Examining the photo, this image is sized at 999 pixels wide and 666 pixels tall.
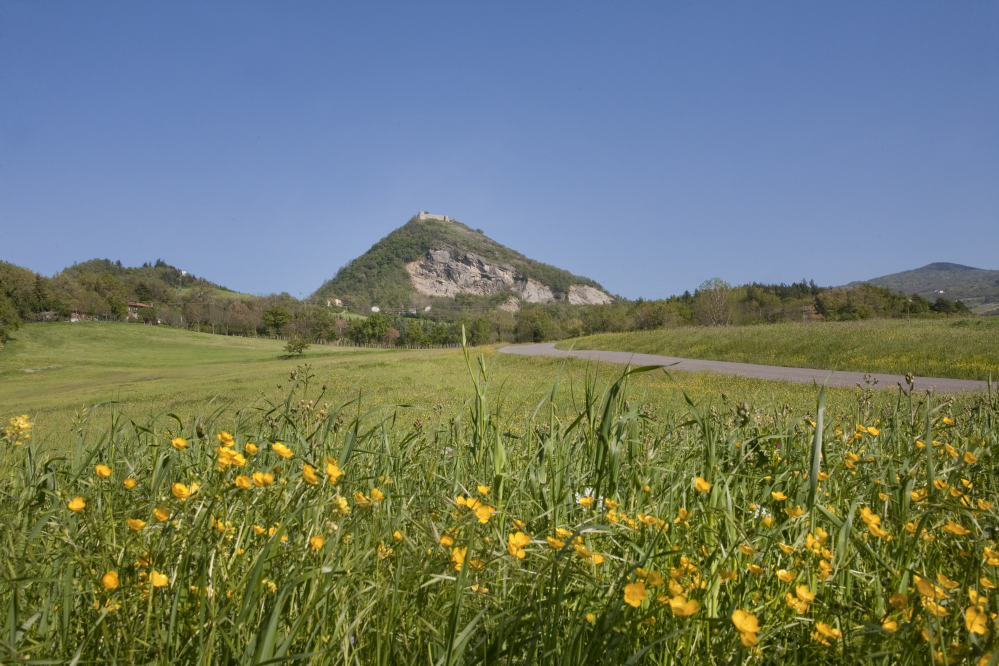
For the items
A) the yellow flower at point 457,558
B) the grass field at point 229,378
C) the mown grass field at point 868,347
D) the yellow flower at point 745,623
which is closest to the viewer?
the yellow flower at point 745,623

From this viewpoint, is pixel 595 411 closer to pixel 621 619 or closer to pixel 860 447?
pixel 621 619

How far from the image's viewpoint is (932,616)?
99 centimetres

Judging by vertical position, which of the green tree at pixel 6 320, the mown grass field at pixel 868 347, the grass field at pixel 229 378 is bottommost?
the grass field at pixel 229 378

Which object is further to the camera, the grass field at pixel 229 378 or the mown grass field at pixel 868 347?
the mown grass field at pixel 868 347

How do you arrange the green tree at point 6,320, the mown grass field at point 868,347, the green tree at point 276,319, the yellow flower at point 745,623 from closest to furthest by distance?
1. the yellow flower at point 745,623
2. the mown grass field at point 868,347
3. the green tree at point 6,320
4. the green tree at point 276,319

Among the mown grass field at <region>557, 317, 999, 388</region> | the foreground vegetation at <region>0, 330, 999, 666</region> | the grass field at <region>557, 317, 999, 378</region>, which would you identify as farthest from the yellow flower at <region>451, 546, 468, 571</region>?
the grass field at <region>557, 317, 999, 378</region>

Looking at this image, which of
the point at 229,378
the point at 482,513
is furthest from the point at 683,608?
the point at 229,378

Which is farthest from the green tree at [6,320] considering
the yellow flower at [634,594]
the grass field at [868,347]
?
the yellow flower at [634,594]

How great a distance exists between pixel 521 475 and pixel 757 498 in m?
0.99

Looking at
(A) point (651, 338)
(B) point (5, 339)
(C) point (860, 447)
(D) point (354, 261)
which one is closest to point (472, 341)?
(A) point (651, 338)

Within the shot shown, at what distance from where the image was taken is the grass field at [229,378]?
903 cm

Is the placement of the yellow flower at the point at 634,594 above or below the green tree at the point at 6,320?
below

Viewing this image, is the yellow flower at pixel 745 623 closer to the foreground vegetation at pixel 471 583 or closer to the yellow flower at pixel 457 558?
the foreground vegetation at pixel 471 583

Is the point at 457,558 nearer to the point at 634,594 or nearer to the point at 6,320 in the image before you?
the point at 634,594
